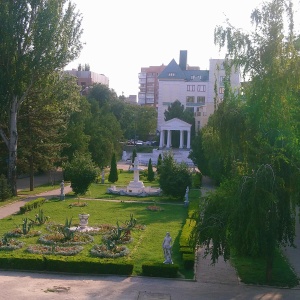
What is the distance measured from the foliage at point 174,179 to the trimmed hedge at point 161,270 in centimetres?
1698

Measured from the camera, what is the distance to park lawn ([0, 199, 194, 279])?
16656mm

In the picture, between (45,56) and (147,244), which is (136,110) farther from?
(147,244)

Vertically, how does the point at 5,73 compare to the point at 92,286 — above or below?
above

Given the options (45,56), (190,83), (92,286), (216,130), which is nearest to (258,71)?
(216,130)

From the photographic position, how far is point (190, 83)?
8319 centimetres

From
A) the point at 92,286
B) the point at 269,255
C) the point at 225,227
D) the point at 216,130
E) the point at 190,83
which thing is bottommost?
the point at 92,286

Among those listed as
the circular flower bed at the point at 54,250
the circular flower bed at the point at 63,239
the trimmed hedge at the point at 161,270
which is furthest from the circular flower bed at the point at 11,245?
the trimmed hedge at the point at 161,270

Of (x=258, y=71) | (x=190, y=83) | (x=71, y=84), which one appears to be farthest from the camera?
(x=190, y=83)

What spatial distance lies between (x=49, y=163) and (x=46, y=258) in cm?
2230

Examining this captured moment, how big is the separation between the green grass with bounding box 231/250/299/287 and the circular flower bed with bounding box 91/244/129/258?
3.91m

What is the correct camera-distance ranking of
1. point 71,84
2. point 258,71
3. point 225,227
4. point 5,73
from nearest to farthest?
1. point 225,227
2. point 258,71
3. point 5,73
4. point 71,84

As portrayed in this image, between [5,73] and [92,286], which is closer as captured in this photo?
[92,286]

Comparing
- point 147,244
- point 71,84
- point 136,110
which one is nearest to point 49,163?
point 71,84

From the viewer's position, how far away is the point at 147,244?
1838 cm
